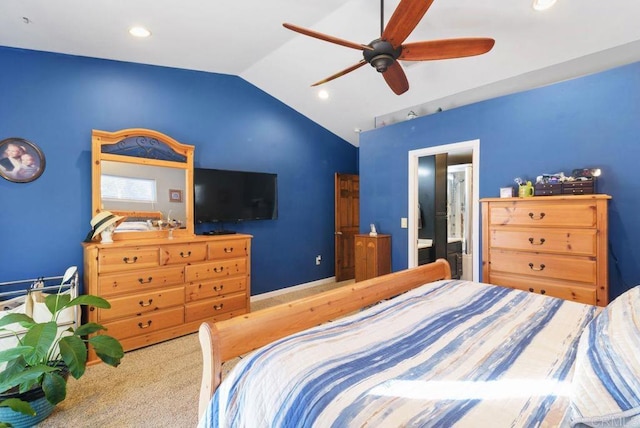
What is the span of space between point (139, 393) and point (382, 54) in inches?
114

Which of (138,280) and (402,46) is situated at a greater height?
(402,46)

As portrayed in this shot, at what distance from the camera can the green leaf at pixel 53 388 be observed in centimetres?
175

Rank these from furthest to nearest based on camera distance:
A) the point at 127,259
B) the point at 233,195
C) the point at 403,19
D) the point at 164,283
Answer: the point at 233,195 → the point at 164,283 → the point at 127,259 → the point at 403,19

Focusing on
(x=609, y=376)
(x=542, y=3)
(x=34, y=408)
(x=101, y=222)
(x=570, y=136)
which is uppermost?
(x=542, y=3)

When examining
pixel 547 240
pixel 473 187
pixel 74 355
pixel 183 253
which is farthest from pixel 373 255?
pixel 74 355

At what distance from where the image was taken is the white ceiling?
2324 mm

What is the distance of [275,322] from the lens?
1313 mm

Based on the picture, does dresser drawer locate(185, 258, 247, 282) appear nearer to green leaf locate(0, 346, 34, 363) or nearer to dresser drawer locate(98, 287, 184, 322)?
dresser drawer locate(98, 287, 184, 322)

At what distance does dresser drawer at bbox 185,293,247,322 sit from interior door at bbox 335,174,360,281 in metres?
2.21

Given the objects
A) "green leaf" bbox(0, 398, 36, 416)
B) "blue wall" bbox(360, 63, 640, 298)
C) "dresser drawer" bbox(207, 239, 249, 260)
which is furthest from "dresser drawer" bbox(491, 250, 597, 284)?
"green leaf" bbox(0, 398, 36, 416)

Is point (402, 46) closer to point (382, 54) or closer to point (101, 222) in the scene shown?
point (382, 54)

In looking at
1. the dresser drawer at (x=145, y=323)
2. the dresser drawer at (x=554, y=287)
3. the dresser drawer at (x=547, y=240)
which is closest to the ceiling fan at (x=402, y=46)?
the dresser drawer at (x=547, y=240)

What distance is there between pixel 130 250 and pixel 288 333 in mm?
2098

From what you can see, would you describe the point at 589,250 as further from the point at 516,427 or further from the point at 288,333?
the point at 288,333
